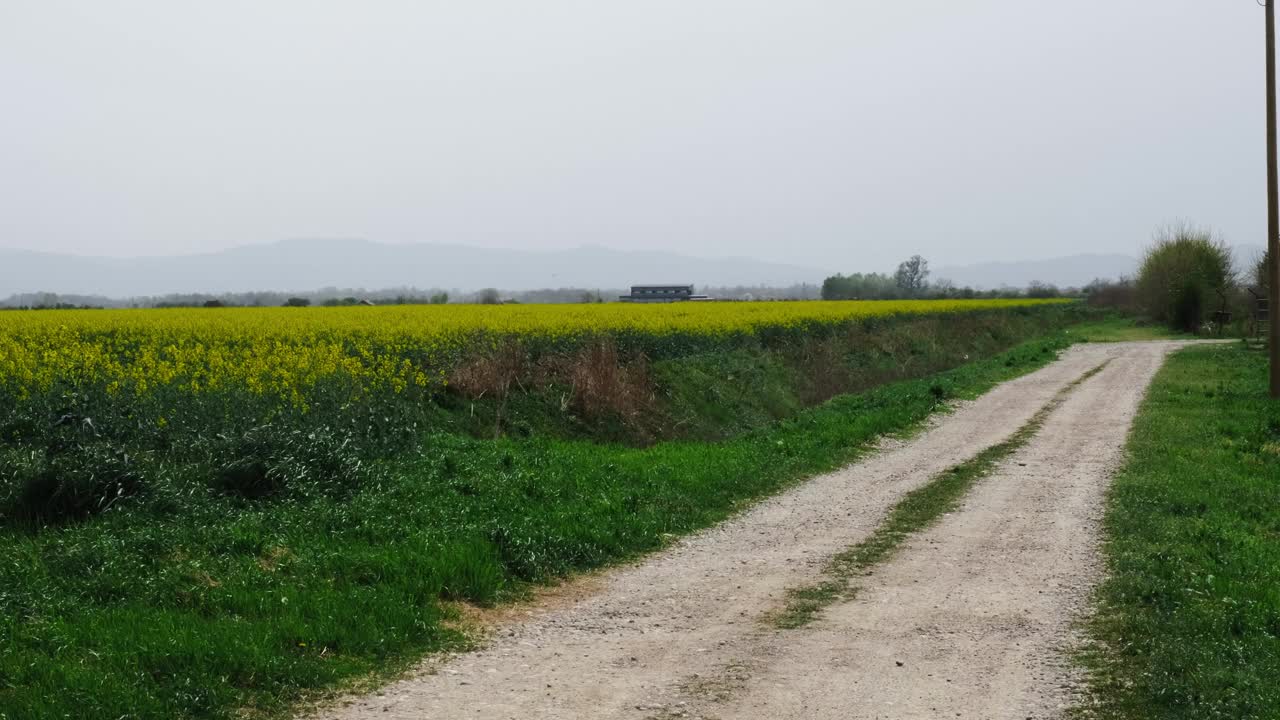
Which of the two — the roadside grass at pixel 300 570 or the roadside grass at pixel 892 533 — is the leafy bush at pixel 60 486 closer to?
the roadside grass at pixel 300 570

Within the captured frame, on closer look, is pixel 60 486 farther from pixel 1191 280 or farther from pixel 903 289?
pixel 903 289

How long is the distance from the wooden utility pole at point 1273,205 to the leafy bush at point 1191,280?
45403 mm

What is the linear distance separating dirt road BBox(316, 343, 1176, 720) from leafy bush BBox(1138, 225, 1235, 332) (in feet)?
195

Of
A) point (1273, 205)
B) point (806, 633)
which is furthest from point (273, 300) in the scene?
point (806, 633)

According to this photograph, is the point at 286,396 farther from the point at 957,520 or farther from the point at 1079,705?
the point at 1079,705

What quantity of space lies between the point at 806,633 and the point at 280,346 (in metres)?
17.1

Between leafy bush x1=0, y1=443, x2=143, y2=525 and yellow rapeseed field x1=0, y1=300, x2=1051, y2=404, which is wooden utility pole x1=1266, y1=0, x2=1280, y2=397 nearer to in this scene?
yellow rapeseed field x1=0, y1=300, x2=1051, y2=404

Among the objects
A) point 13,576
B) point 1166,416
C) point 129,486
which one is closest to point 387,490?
point 129,486

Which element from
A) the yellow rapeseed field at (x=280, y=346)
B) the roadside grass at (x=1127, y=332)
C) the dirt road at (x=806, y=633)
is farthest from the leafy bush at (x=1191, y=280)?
the dirt road at (x=806, y=633)

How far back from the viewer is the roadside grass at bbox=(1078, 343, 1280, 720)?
686cm

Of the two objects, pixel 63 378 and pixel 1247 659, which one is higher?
pixel 63 378

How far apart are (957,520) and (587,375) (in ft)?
38.2

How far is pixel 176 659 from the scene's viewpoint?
7.10 meters

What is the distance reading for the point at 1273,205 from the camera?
24078 mm
